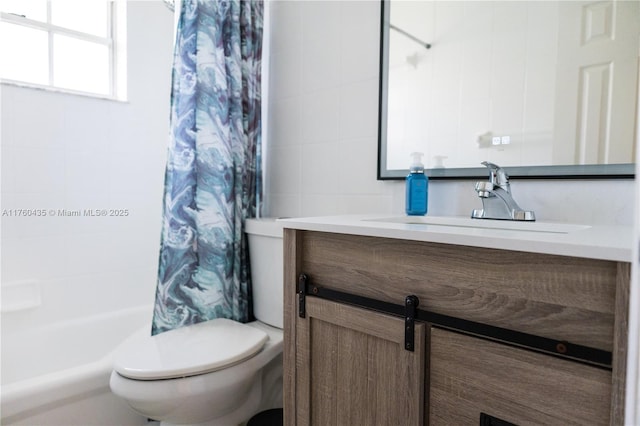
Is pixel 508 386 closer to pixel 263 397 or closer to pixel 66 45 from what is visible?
pixel 263 397

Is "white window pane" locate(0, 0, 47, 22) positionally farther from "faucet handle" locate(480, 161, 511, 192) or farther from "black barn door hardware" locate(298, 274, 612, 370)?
"faucet handle" locate(480, 161, 511, 192)

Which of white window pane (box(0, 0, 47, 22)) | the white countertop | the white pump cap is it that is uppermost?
white window pane (box(0, 0, 47, 22))

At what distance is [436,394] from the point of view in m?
0.74

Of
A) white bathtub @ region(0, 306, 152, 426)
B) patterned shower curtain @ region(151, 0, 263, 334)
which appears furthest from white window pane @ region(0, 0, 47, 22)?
white bathtub @ region(0, 306, 152, 426)

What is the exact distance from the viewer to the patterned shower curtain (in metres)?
1.41

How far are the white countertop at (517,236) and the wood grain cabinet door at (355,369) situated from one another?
0.57 ft

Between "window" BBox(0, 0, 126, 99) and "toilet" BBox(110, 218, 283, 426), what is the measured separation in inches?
46.7

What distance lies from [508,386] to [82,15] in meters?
2.32

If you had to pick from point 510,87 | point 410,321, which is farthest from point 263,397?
point 510,87

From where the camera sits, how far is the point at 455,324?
713mm

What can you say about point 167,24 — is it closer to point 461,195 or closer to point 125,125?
point 125,125

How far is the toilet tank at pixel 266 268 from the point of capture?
145cm

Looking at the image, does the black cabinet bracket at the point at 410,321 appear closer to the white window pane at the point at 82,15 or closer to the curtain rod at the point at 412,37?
the curtain rod at the point at 412,37

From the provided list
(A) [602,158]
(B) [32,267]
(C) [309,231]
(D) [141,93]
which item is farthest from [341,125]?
(B) [32,267]
